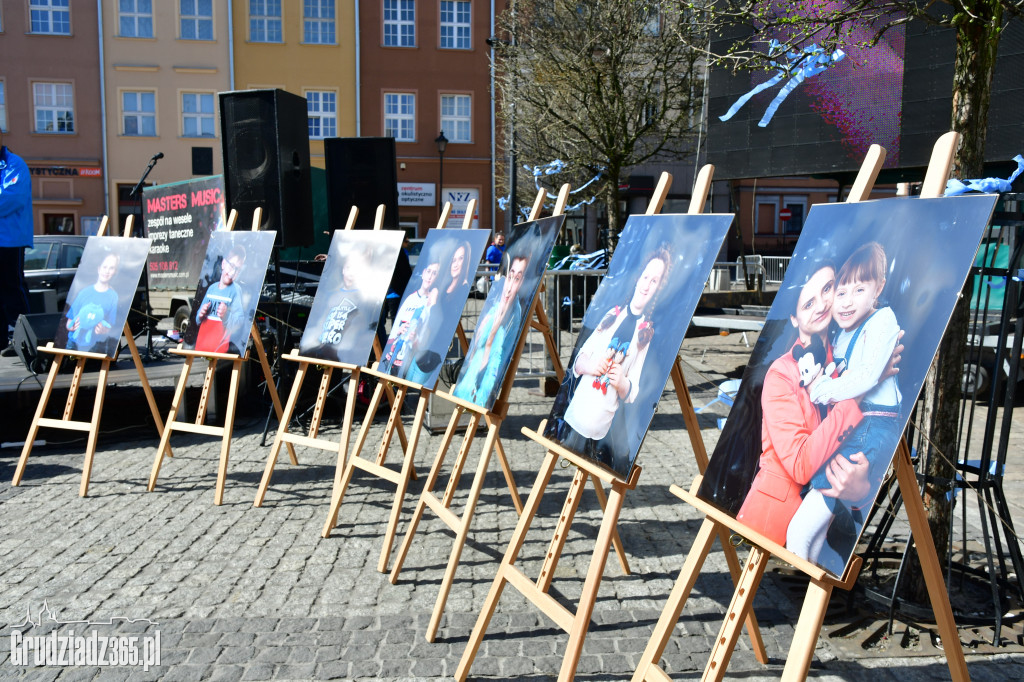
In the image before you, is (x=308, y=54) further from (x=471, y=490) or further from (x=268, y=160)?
(x=471, y=490)

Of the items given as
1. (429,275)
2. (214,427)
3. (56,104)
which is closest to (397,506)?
(429,275)

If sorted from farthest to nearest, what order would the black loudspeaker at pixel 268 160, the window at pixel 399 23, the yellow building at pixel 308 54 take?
1. the window at pixel 399 23
2. the yellow building at pixel 308 54
3. the black loudspeaker at pixel 268 160

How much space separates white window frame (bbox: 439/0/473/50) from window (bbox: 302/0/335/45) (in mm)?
3512

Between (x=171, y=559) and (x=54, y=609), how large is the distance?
2.08 feet

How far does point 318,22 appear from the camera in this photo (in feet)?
88.1

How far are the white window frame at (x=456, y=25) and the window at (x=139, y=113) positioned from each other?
30.3 feet

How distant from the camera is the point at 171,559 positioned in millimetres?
4141

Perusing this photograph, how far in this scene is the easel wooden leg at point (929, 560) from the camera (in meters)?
2.28

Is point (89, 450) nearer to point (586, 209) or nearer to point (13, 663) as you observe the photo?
point (13, 663)

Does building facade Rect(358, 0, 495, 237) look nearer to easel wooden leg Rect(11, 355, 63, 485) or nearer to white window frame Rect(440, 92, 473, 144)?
white window frame Rect(440, 92, 473, 144)

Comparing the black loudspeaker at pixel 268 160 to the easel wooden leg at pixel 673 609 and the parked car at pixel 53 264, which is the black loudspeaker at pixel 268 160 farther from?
the easel wooden leg at pixel 673 609

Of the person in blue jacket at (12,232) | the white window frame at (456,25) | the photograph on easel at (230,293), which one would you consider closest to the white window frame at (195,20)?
the white window frame at (456,25)

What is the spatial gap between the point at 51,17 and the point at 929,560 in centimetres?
2967

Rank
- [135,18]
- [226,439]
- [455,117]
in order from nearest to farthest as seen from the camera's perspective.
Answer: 1. [226,439]
2. [135,18]
3. [455,117]
